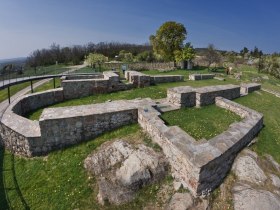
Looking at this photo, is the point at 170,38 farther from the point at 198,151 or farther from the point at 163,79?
the point at 198,151

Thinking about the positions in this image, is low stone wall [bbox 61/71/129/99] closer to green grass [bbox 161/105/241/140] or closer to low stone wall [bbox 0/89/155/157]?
low stone wall [bbox 0/89/155/157]

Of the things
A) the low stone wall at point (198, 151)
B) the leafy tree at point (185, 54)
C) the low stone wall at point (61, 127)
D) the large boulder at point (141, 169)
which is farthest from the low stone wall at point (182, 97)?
the leafy tree at point (185, 54)

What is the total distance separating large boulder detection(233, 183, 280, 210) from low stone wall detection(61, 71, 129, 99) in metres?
11.0

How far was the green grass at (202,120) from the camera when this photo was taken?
31.9 ft

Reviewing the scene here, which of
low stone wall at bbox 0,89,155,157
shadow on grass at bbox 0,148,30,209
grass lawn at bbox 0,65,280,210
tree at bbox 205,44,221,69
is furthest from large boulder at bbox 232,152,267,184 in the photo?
tree at bbox 205,44,221,69

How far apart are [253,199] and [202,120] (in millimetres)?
4516

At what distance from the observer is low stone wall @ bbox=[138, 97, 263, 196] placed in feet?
23.0

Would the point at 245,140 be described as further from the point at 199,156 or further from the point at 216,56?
the point at 216,56

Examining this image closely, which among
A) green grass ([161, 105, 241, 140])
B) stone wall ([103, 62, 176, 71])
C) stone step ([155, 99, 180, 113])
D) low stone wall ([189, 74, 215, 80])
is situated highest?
stone wall ([103, 62, 176, 71])

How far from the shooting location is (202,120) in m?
11.0

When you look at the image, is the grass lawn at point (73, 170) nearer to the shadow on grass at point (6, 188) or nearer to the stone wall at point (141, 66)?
the shadow on grass at point (6, 188)

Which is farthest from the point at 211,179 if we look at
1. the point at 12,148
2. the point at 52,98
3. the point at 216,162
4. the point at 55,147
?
the point at 52,98

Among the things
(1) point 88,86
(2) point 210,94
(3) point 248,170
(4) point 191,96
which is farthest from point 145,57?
(3) point 248,170

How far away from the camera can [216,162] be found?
24.0 feet
